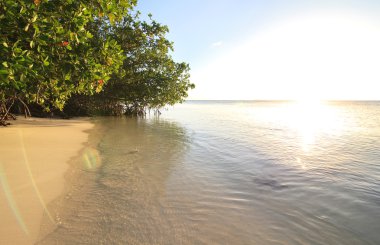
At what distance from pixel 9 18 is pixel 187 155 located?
19.1 ft

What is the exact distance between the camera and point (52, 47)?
5.77m

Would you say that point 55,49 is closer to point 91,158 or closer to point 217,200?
point 91,158

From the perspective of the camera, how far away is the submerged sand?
3.15 m

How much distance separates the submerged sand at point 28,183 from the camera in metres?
3.15

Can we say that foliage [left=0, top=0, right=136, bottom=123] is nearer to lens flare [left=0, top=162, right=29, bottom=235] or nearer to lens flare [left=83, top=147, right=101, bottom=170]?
lens flare [left=0, top=162, right=29, bottom=235]

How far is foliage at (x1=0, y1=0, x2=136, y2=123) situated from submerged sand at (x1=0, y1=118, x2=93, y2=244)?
164cm

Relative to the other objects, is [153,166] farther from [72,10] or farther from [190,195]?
[72,10]

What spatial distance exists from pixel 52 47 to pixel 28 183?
2.97m

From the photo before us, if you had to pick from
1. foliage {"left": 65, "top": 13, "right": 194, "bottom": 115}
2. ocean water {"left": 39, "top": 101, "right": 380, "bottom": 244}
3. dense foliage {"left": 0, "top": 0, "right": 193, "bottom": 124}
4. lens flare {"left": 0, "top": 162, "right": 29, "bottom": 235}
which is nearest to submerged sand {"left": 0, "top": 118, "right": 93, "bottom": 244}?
lens flare {"left": 0, "top": 162, "right": 29, "bottom": 235}

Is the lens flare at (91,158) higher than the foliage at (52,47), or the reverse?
the foliage at (52,47)

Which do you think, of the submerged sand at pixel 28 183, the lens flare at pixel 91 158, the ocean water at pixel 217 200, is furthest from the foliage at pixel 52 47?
the ocean water at pixel 217 200

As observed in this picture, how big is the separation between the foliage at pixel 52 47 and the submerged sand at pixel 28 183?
1645 mm

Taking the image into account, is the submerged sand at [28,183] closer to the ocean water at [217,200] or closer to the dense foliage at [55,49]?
the ocean water at [217,200]

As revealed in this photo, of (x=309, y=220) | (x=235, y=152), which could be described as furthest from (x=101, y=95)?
(x=309, y=220)
